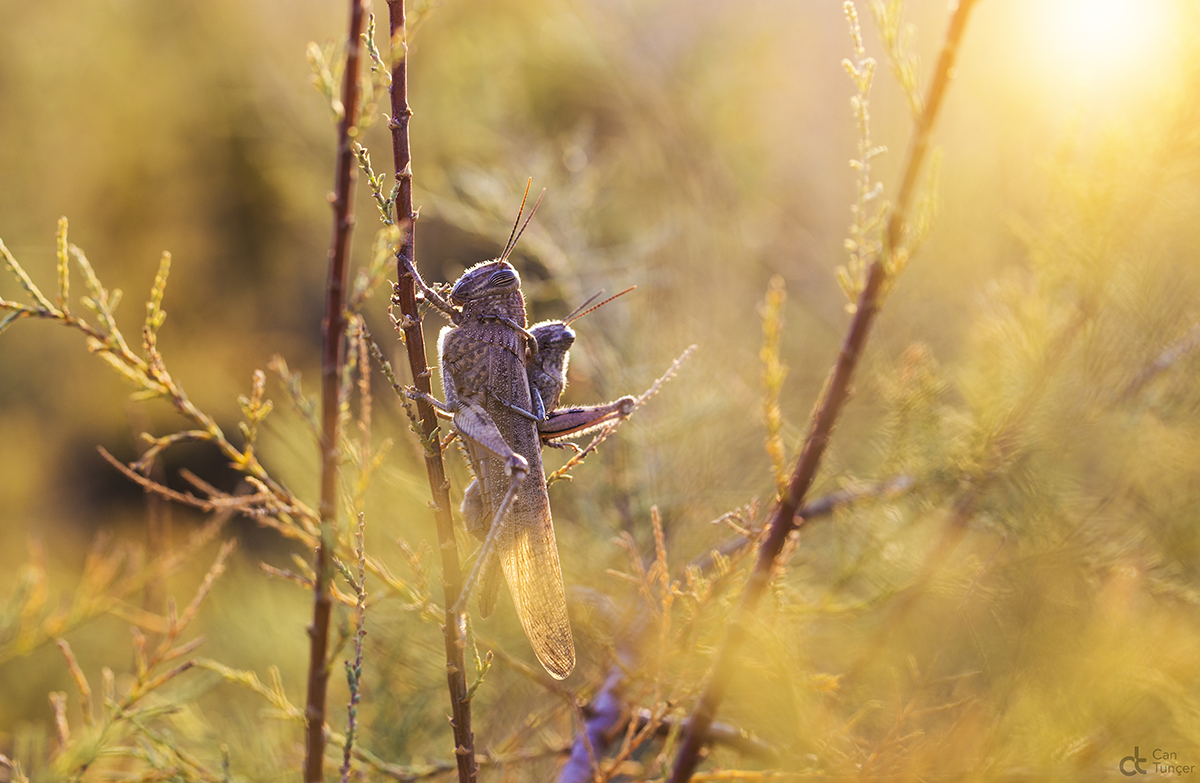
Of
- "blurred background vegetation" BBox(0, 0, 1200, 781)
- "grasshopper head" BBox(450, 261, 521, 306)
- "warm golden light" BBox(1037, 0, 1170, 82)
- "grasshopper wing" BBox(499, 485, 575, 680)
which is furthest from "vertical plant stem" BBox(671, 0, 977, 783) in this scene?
"warm golden light" BBox(1037, 0, 1170, 82)

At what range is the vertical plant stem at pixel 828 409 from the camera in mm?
821

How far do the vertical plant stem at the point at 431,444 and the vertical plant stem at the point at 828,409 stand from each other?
1.09 feet

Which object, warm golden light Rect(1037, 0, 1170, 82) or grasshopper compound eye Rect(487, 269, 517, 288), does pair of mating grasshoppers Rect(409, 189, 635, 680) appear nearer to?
grasshopper compound eye Rect(487, 269, 517, 288)

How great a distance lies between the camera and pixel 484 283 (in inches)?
42.1

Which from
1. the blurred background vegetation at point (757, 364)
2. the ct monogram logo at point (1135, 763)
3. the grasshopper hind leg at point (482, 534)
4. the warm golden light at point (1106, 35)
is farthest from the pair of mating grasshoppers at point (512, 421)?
the warm golden light at point (1106, 35)

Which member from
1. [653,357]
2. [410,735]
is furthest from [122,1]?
[410,735]

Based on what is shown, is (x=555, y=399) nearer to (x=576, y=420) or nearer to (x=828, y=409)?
A: (x=576, y=420)

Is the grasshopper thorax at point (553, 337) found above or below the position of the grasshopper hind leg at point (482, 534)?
above

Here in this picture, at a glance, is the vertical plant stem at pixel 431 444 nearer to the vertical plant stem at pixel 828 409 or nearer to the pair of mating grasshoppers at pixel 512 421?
the pair of mating grasshoppers at pixel 512 421

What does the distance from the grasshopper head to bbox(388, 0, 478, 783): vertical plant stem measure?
0.75ft

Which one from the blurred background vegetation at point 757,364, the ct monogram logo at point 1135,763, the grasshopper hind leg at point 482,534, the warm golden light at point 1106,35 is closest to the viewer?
the grasshopper hind leg at point 482,534

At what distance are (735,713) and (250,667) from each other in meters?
2.36

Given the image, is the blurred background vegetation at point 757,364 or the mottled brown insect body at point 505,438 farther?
the blurred background vegetation at point 757,364

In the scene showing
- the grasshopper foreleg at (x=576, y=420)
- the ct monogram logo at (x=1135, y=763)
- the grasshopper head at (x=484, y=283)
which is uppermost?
the grasshopper head at (x=484, y=283)
